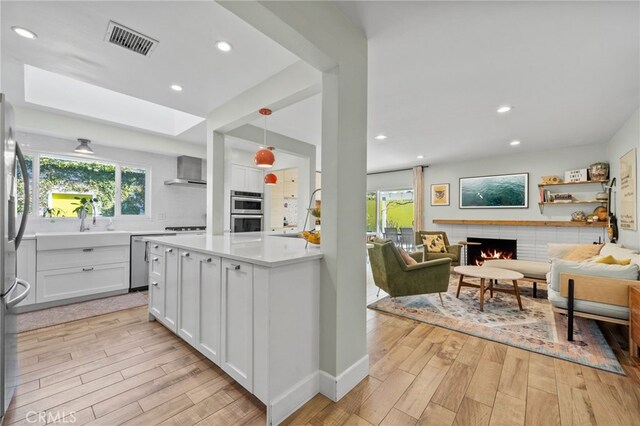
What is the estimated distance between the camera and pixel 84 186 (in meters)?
4.15

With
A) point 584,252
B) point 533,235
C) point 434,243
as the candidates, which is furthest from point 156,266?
point 533,235

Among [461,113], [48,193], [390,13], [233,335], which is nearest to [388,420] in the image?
[233,335]

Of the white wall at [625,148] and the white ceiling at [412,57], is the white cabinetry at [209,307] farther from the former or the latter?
the white wall at [625,148]

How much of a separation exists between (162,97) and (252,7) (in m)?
2.12

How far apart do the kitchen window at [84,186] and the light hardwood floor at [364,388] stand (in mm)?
2243

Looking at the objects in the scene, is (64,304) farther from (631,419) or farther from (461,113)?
(461,113)

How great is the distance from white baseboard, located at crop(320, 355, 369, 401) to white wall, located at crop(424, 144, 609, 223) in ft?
17.3

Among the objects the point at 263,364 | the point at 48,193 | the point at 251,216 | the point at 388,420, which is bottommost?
the point at 388,420

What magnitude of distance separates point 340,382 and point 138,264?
12.1ft

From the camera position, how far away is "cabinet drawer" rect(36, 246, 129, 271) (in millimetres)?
3223

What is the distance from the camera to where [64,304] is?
3.34 m

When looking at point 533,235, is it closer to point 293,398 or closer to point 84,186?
point 293,398
